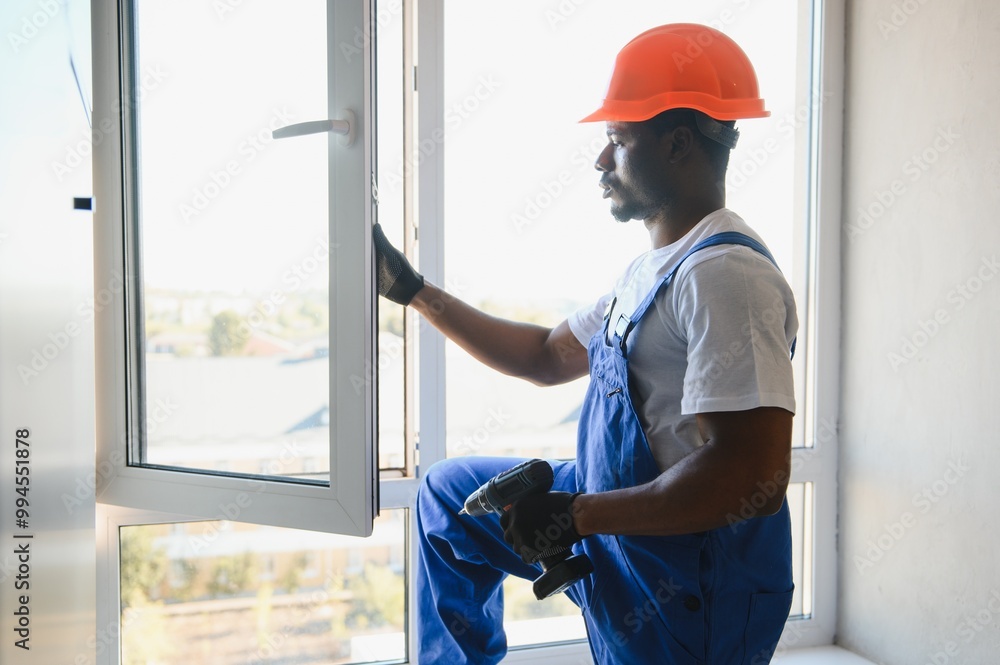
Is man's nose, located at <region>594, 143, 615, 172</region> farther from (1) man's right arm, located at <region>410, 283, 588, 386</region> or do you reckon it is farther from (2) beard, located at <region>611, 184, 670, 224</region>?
(1) man's right arm, located at <region>410, 283, 588, 386</region>

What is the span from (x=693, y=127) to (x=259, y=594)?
1441mm

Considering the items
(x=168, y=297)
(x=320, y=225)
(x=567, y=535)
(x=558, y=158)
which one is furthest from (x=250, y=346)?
(x=558, y=158)

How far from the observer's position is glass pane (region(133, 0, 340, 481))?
1.44m

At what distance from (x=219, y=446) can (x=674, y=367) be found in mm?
913

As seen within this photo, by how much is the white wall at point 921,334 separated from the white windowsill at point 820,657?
4 cm

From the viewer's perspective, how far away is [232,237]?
153 cm
